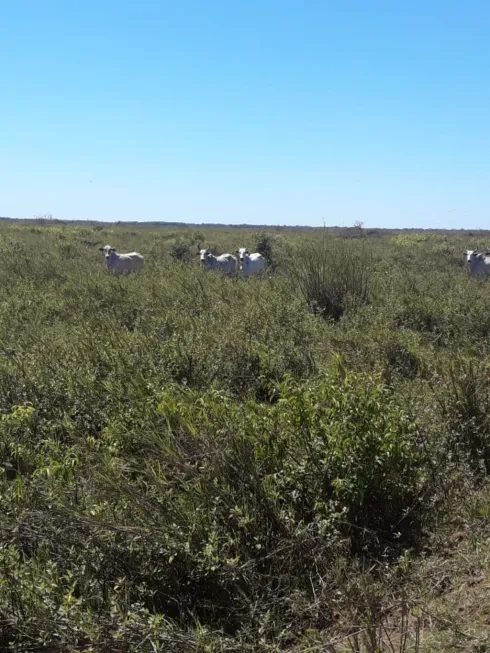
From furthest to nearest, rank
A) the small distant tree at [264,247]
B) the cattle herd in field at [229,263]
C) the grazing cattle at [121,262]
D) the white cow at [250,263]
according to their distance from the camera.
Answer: the small distant tree at [264,247]
the white cow at [250,263]
the grazing cattle at [121,262]
the cattle herd in field at [229,263]

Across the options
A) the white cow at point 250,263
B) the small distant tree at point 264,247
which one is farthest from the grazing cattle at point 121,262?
the small distant tree at point 264,247

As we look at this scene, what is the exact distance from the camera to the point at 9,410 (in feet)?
16.3

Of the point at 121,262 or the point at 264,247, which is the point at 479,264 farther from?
the point at 121,262

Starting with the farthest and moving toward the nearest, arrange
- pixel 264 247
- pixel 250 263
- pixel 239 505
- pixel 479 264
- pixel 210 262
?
pixel 264 247, pixel 250 263, pixel 210 262, pixel 479 264, pixel 239 505

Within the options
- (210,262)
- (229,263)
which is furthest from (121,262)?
(229,263)

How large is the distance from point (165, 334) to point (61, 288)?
15.5 feet

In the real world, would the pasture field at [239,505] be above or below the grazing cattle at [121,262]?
below

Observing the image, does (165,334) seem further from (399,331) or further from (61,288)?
(61,288)

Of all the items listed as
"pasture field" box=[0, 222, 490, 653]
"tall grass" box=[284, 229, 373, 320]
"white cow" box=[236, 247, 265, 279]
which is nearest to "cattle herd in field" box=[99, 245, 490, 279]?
"white cow" box=[236, 247, 265, 279]

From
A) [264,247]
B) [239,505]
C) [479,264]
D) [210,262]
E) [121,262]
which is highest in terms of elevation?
[264,247]

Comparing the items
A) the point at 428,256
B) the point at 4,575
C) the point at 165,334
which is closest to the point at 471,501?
the point at 4,575

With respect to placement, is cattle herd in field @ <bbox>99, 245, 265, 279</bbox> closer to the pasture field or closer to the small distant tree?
the small distant tree

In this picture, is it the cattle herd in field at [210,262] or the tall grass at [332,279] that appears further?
the cattle herd in field at [210,262]

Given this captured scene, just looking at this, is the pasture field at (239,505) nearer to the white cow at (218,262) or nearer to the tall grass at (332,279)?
the tall grass at (332,279)
